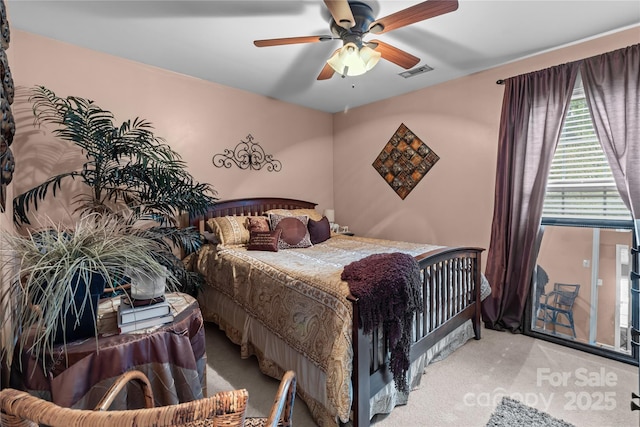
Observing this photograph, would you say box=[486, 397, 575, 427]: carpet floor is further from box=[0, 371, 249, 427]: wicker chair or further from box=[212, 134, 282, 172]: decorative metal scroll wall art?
box=[212, 134, 282, 172]: decorative metal scroll wall art

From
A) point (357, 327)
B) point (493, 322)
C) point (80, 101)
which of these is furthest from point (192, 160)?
point (493, 322)

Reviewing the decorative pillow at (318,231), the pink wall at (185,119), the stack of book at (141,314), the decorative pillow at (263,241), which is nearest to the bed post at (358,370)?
the stack of book at (141,314)

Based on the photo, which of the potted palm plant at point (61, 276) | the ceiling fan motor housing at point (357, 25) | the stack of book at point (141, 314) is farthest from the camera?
the ceiling fan motor housing at point (357, 25)

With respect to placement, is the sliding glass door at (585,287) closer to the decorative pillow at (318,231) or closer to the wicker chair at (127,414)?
the decorative pillow at (318,231)

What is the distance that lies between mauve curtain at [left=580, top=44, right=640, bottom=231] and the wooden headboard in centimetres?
313

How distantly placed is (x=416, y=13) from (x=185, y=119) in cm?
252

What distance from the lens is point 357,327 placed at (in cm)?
158

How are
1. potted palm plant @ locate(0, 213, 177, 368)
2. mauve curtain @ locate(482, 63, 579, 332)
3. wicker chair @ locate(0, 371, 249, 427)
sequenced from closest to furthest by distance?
wicker chair @ locate(0, 371, 249, 427) < potted palm plant @ locate(0, 213, 177, 368) < mauve curtain @ locate(482, 63, 579, 332)

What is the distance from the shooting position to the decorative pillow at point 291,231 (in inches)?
121

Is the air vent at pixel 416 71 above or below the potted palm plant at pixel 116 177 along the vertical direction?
above

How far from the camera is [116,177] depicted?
2379 mm

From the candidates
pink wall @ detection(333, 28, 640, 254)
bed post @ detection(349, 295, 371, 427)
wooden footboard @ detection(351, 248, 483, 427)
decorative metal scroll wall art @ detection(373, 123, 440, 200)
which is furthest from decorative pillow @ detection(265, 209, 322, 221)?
bed post @ detection(349, 295, 371, 427)

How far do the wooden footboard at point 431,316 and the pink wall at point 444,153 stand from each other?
30.8 inches

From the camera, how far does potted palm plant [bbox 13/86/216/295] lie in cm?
218
